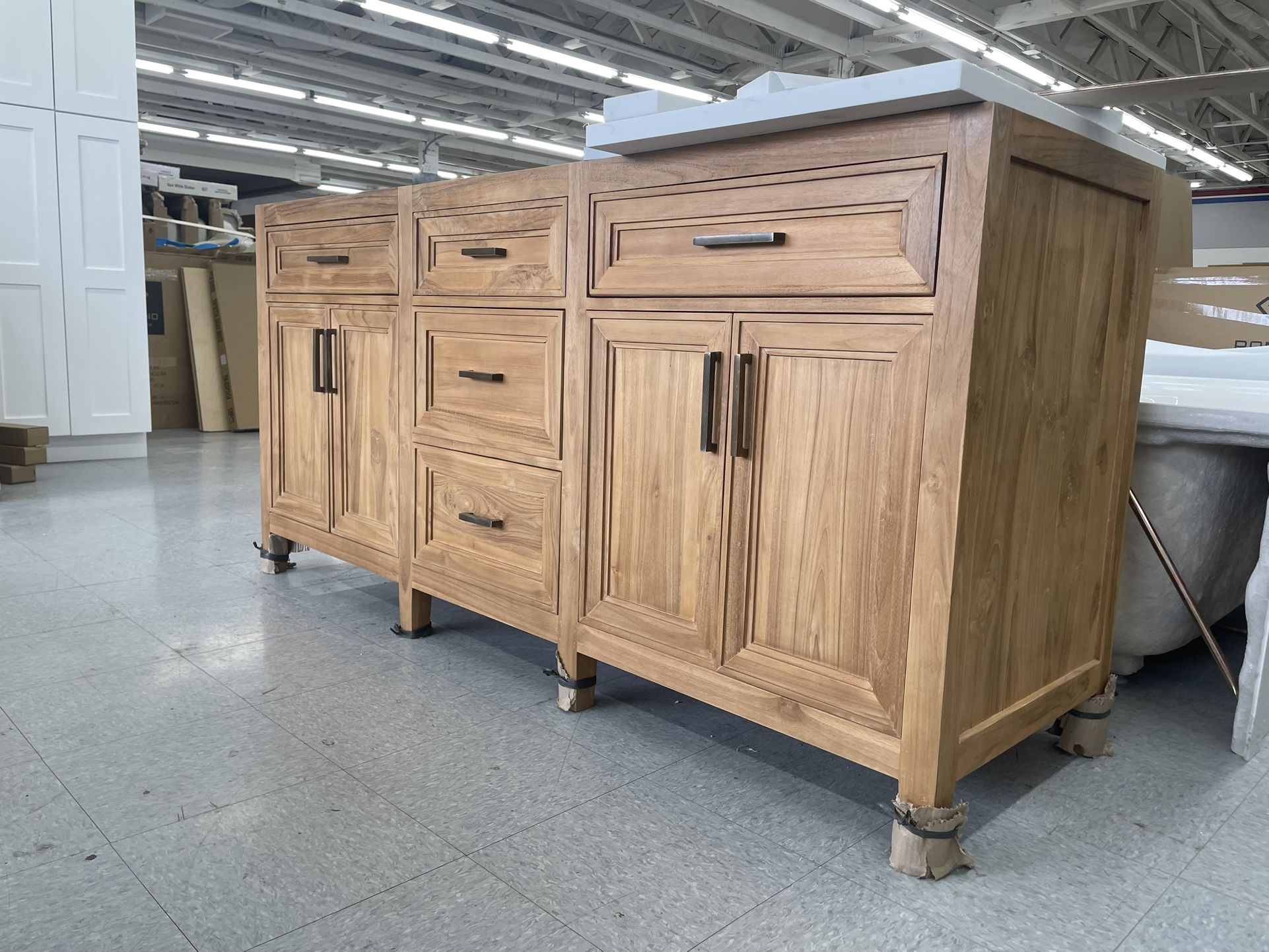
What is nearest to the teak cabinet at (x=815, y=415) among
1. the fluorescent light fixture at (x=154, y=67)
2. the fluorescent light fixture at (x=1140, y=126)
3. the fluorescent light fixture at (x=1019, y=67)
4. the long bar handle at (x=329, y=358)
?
the long bar handle at (x=329, y=358)

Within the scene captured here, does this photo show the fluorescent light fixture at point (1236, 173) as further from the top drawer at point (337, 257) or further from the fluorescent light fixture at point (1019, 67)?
the top drawer at point (337, 257)

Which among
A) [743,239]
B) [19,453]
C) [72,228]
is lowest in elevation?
[19,453]

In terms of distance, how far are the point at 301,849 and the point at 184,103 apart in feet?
34.3

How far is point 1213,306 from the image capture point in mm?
2738

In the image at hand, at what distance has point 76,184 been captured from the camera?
177 inches

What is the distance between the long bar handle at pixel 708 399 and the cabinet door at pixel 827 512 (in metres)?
0.05

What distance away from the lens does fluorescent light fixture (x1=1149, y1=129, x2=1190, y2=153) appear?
9.49m

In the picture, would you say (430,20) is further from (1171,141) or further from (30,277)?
(1171,141)

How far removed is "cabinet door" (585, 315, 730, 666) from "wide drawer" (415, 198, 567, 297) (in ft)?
0.64

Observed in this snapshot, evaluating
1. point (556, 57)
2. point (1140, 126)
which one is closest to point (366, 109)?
point (556, 57)

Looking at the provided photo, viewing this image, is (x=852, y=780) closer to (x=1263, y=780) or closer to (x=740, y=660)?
(x=740, y=660)

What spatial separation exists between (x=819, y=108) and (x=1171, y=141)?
10.7 meters

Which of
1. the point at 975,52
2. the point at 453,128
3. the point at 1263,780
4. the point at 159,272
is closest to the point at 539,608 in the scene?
the point at 1263,780

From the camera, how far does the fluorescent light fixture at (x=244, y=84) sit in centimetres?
801
